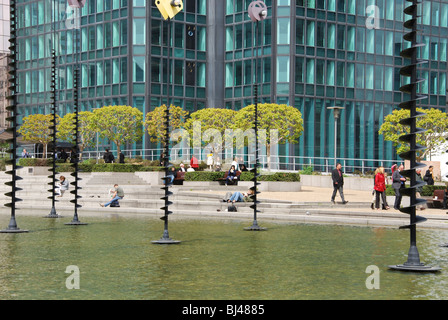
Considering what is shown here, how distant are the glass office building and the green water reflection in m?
39.0

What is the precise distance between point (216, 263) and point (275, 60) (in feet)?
155

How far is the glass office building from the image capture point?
5969cm

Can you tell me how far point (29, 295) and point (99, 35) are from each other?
189 feet

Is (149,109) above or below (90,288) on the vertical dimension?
above

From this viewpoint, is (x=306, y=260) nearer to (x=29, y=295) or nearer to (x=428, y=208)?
(x=29, y=295)

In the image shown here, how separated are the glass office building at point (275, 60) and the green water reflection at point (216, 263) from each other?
39.0 m

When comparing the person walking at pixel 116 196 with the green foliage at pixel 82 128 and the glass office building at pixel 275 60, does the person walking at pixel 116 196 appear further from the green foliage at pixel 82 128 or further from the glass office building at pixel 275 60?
the glass office building at pixel 275 60

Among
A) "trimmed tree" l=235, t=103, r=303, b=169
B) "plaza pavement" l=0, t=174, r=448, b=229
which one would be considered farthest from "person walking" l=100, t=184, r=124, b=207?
"trimmed tree" l=235, t=103, r=303, b=169

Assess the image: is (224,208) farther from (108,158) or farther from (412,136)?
(108,158)

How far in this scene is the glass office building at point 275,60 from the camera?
5969 cm

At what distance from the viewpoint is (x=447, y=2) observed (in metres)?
68.4

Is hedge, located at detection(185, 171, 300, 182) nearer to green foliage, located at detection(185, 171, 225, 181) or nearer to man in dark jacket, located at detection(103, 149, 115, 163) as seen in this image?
green foliage, located at detection(185, 171, 225, 181)

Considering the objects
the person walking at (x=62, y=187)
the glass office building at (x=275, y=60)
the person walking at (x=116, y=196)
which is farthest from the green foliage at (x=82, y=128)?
the person walking at (x=116, y=196)

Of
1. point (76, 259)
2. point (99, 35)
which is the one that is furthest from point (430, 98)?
point (76, 259)
